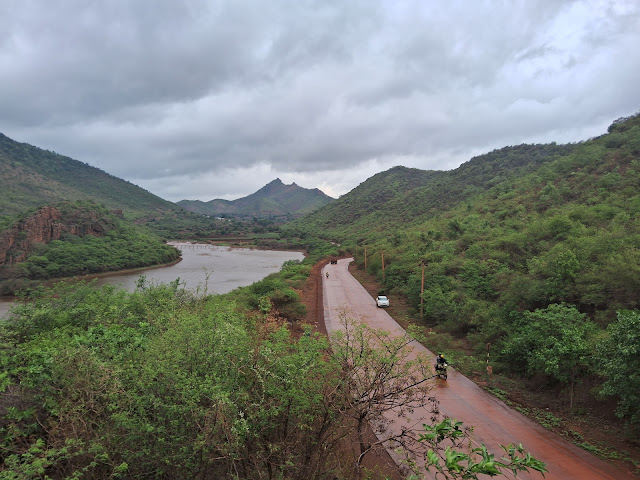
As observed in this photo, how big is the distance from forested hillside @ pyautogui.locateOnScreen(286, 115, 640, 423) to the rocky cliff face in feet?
181

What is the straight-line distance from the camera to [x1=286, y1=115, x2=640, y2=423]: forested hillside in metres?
10.9

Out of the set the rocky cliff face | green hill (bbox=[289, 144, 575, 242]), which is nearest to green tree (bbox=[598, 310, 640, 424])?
green hill (bbox=[289, 144, 575, 242])

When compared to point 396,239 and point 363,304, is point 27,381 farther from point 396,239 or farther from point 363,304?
point 396,239

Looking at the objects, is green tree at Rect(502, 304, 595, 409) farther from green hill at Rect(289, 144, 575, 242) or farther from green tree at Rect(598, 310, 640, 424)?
green hill at Rect(289, 144, 575, 242)

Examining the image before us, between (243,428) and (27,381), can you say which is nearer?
(243,428)

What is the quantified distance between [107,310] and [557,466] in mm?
13414

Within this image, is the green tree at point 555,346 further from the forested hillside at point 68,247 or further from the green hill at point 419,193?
the green hill at point 419,193

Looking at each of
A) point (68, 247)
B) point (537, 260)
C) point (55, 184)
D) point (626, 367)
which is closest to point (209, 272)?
point (68, 247)

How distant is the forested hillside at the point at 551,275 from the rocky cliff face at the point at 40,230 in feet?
181

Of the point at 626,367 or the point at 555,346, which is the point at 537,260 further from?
the point at 626,367

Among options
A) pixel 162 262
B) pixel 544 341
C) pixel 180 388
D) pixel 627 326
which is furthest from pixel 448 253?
pixel 162 262

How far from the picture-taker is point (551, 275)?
51.0ft

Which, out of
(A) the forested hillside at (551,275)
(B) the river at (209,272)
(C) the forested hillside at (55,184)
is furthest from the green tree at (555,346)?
(C) the forested hillside at (55,184)

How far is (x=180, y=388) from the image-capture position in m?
5.39
